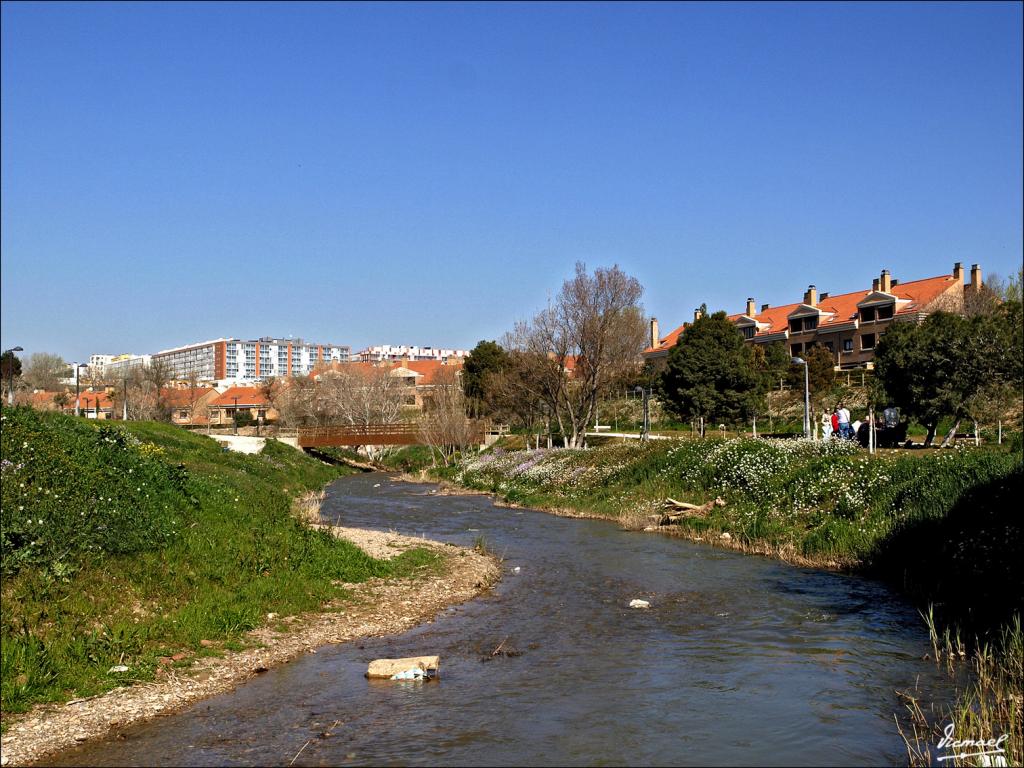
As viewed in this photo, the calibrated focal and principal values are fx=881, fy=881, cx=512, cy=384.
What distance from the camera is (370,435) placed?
6538cm

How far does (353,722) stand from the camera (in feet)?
33.8

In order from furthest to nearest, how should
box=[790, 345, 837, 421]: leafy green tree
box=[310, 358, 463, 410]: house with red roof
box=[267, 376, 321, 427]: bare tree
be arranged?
1. box=[267, 376, 321, 427]: bare tree
2. box=[310, 358, 463, 410]: house with red roof
3. box=[790, 345, 837, 421]: leafy green tree

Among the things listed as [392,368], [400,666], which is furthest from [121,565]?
[392,368]

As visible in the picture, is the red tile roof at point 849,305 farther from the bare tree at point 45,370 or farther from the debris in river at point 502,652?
the bare tree at point 45,370

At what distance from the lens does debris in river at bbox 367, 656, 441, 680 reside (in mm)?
12062

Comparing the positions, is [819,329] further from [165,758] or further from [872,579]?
[165,758]

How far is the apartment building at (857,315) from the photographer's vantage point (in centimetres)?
7094

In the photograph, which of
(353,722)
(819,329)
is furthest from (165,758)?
(819,329)

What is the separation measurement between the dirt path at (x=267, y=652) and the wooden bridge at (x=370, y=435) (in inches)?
1639

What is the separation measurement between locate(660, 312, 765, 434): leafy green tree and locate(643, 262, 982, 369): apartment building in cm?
1165

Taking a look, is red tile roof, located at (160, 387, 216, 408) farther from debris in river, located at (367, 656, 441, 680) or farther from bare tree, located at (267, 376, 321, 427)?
debris in river, located at (367, 656, 441, 680)

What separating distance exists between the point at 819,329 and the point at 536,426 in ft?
103

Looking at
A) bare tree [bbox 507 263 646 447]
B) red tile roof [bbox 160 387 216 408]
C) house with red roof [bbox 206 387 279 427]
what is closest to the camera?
bare tree [bbox 507 263 646 447]

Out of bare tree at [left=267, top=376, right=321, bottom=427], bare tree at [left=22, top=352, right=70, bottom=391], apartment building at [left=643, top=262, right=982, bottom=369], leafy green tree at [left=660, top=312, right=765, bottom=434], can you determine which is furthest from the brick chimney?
bare tree at [left=22, top=352, right=70, bottom=391]
